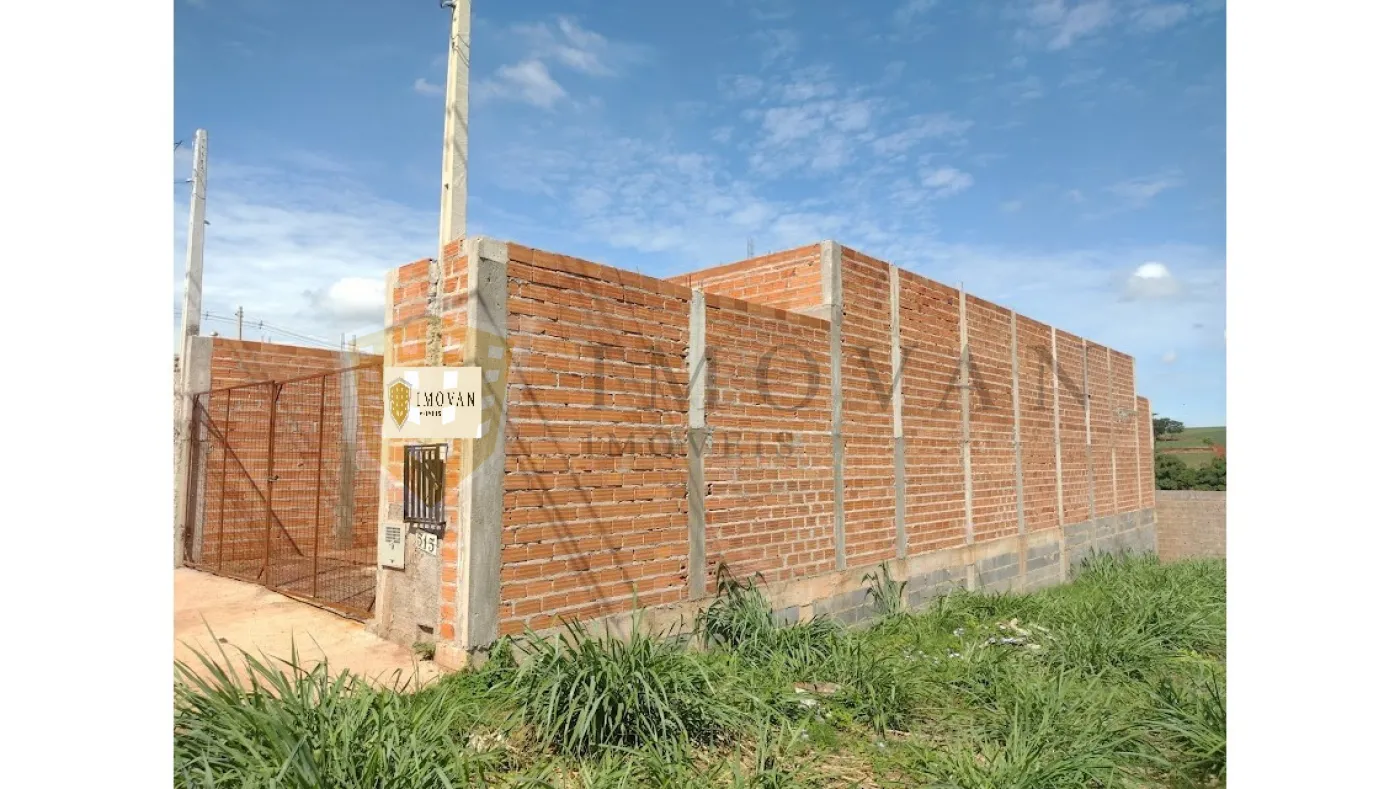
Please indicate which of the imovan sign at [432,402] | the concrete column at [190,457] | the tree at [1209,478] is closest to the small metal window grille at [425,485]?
the imovan sign at [432,402]

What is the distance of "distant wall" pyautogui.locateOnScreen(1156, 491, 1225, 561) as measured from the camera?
57.0 feet

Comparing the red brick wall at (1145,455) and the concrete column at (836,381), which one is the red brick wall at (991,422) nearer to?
the concrete column at (836,381)

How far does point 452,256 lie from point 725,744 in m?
3.30

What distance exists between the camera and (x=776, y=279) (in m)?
8.05

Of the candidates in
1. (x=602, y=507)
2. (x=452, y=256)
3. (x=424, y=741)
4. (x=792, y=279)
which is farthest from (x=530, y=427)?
(x=792, y=279)

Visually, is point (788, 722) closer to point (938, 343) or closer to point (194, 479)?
point (938, 343)

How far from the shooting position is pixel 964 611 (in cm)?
804

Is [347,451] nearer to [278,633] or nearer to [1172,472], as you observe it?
[278,633]

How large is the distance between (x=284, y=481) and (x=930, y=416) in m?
7.71

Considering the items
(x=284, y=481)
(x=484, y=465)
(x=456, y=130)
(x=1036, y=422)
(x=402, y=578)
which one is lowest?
(x=402, y=578)

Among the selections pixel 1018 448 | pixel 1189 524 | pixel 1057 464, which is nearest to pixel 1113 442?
pixel 1057 464

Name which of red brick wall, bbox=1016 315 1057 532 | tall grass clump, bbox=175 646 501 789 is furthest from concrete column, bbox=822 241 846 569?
red brick wall, bbox=1016 315 1057 532

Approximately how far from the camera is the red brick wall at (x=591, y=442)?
4824 mm

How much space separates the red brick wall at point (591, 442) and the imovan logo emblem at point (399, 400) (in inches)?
31.7
